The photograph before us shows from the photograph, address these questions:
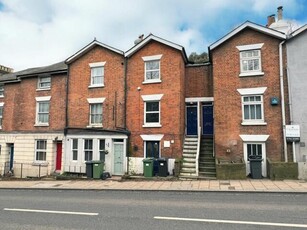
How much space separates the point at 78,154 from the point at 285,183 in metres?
13.3

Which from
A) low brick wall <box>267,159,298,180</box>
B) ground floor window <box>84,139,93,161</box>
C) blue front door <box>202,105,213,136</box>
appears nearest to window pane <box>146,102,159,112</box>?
blue front door <box>202,105,213,136</box>

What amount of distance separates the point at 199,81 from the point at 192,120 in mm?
2939

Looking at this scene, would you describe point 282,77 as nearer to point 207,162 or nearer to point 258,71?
point 258,71

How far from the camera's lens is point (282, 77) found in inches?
588

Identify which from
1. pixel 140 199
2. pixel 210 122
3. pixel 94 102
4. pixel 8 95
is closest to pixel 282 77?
pixel 210 122

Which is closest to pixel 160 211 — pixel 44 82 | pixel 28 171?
pixel 28 171

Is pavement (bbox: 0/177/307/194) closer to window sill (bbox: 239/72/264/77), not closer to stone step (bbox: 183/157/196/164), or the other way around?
stone step (bbox: 183/157/196/164)

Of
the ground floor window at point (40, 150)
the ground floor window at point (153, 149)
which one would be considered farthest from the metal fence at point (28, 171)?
the ground floor window at point (153, 149)

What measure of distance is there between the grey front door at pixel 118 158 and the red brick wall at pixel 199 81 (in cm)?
623

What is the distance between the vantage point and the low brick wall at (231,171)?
45.4 ft

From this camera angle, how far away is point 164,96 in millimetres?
17016

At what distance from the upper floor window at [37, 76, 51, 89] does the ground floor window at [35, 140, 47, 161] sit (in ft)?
14.9

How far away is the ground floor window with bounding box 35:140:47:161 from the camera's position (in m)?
19.5

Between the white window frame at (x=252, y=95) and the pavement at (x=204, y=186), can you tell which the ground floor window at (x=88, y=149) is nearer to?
the pavement at (x=204, y=186)
